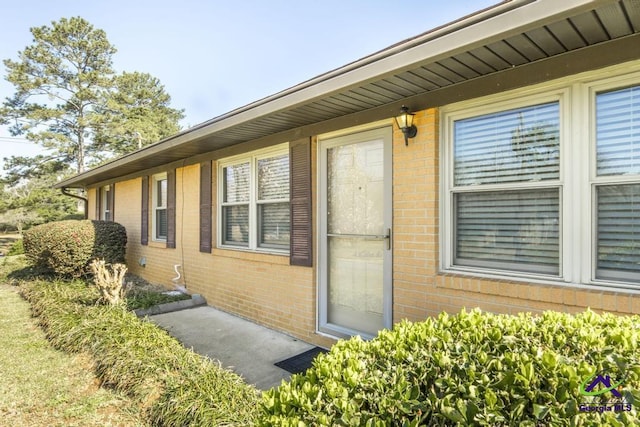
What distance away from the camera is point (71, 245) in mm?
7832

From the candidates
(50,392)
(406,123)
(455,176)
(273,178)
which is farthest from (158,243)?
(455,176)

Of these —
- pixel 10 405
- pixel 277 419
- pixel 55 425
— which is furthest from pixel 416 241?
pixel 10 405

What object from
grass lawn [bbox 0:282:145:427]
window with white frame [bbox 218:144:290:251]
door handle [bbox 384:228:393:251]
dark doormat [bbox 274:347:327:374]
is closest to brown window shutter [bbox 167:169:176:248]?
window with white frame [bbox 218:144:290:251]

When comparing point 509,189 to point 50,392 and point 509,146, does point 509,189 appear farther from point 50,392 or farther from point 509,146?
point 50,392

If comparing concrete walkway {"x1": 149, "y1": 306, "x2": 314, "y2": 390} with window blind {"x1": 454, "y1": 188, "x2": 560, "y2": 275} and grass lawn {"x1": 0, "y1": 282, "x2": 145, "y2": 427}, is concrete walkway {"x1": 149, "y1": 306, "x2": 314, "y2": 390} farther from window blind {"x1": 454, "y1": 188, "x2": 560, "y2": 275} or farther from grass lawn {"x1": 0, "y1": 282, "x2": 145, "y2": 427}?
window blind {"x1": 454, "y1": 188, "x2": 560, "y2": 275}

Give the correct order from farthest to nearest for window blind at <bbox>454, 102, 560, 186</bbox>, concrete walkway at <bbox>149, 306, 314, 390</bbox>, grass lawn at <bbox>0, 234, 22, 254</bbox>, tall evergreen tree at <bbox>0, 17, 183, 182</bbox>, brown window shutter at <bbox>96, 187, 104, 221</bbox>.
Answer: tall evergreen tree at <bbox>0, 17, 183, 182</bbox>, grass lawn at <bbox>0, 234, 22, 254</bbox>, brown window shutter at <bbox>96, 187, 104, 221</bbox>, concrete walkway at <bbox>149, 306, 314, 390</bbox>, window blind at <bbox>454, 102, 560, 186</bbox>

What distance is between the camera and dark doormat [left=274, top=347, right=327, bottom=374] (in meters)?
3.73

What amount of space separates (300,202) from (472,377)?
3395 millimetres

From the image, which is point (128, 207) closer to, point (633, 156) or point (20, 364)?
point (20, 364)

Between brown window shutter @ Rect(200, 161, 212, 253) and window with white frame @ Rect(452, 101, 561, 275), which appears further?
brown window shutter @ Rect(200, 161, 212, 253)

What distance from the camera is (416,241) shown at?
3486mm

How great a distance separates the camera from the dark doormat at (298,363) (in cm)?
373

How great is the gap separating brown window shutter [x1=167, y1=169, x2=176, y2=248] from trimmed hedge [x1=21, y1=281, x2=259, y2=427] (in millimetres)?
2270

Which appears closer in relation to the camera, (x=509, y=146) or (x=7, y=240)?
(x=509, y=146)
